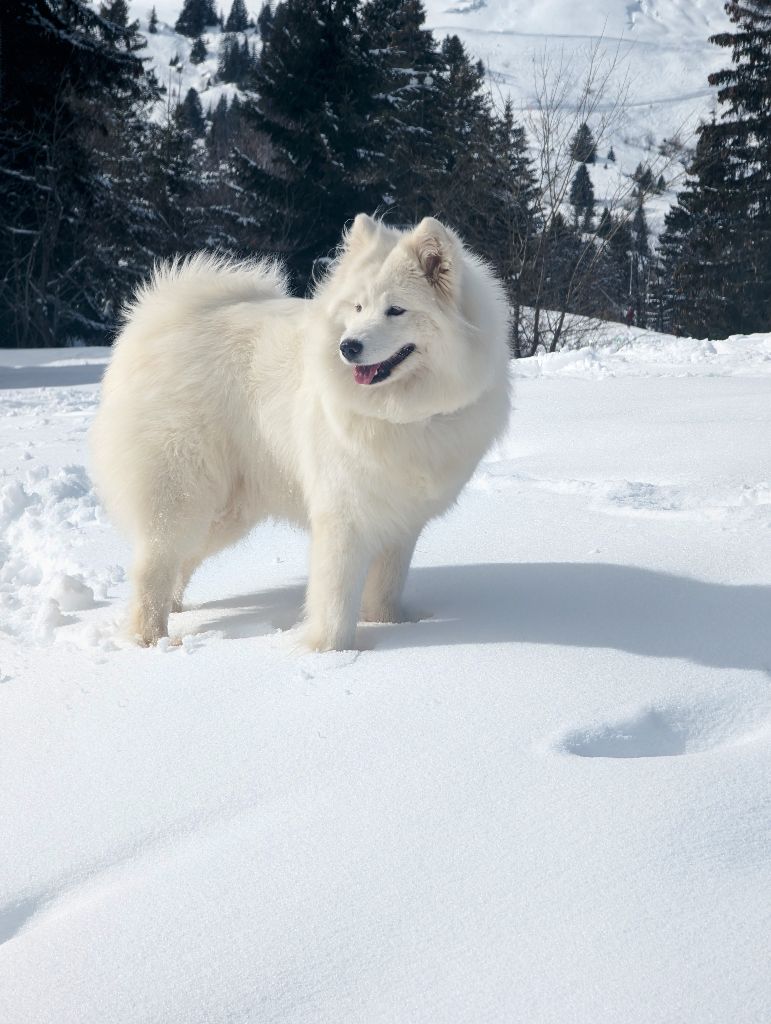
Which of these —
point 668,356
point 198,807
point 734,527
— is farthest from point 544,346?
point 198,807

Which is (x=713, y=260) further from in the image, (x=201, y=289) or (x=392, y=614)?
(x=392, y=614)

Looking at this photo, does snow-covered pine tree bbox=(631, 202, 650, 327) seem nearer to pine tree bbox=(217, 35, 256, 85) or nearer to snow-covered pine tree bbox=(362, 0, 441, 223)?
snow-covered pine tree bbox=(362, 0, 441, 223)

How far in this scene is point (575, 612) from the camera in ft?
11.8

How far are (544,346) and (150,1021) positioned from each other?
1536 cm

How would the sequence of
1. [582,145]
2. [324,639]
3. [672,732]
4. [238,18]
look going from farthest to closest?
[238,18]
[582,145]
[324,639]
[672,732]

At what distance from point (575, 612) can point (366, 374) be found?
3.87 feet

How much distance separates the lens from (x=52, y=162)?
2128 cm

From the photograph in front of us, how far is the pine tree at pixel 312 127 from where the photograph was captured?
24.0 m

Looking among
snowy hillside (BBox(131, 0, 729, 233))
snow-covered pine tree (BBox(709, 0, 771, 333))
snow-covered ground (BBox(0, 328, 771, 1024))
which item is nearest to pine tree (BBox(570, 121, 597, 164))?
snow-covered ground (BBox(0, 328, 771, 1024))

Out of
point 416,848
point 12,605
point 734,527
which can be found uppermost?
point 734,527

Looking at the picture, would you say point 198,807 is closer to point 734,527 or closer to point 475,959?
point 475,959

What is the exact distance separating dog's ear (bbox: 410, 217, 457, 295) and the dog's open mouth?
0.27 meters

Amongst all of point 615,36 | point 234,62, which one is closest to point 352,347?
point 234,62

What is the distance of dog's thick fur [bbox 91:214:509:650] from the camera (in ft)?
11.3
